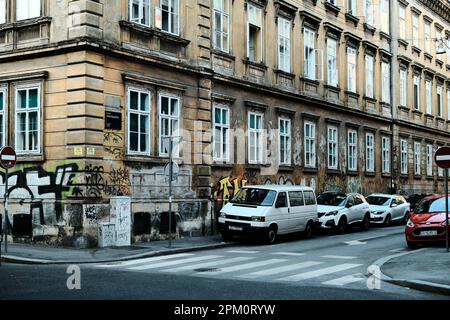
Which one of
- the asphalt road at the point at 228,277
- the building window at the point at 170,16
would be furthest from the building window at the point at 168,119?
the asphalt road at the point at 228,277

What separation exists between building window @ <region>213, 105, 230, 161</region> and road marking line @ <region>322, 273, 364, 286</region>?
11602 mm

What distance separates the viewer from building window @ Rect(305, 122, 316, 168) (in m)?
30.5

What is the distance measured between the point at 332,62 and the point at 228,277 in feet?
73.3

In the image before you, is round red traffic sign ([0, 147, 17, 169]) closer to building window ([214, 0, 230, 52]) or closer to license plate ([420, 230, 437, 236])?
building window ([214, 0, 230, 52])

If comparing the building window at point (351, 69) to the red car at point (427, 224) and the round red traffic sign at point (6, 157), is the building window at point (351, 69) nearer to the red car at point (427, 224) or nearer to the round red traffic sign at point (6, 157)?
the red car at point (427, 224)

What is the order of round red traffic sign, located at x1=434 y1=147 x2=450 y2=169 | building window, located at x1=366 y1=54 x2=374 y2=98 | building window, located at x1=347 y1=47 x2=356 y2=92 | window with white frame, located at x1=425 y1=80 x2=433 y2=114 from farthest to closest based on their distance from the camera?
1. window with white frame, located at x1=425 y1=80 x2=433 y2=114
2. building window, located at x1=366 y1=54 x2=374 y2=98
3. building window, located at x1=347 y1=47 x2=356 y2=92
4. round red traffic sign, located at x1=434 y1=147 x2=450 y2=169

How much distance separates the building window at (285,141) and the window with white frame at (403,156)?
47.0 feet

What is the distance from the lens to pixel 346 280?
12.4m

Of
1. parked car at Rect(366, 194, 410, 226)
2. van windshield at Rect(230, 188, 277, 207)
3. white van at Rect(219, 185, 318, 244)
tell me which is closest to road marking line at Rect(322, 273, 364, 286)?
white van at Rect(219, 185, 318, 244)

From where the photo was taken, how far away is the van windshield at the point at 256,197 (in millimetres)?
20672

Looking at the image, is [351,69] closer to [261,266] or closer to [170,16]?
[170,16]

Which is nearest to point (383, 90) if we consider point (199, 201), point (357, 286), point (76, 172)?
point (199, 201)

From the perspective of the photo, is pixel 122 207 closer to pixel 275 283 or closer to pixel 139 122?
pixel 139 122
